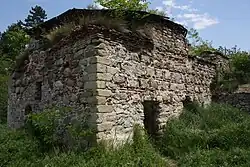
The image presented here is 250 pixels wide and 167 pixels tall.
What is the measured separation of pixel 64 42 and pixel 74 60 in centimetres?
72

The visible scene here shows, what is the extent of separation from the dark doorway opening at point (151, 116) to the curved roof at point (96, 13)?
2337mm

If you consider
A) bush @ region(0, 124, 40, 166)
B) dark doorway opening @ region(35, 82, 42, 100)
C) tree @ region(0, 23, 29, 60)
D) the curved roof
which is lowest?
bush @ region(0, 124, 40, 166)

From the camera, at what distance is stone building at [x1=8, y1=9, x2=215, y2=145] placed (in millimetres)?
5836

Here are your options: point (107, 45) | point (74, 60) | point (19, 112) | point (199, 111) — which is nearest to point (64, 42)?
point (74, 60)

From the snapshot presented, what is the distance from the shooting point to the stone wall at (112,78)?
580cm

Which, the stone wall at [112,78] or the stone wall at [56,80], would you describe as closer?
the stone wall at [112,78]

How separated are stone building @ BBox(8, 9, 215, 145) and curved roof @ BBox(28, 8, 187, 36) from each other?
0.03 metres

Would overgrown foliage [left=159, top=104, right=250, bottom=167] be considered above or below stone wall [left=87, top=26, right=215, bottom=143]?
below

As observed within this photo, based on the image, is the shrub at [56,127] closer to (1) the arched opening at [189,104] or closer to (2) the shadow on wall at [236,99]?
(1) the arched opening at [189,104]

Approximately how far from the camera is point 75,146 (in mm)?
5844

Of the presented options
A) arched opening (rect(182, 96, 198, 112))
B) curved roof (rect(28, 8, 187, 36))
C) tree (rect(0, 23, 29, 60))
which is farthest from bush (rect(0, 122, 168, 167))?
tree (rect(0, 23, 29, 60))

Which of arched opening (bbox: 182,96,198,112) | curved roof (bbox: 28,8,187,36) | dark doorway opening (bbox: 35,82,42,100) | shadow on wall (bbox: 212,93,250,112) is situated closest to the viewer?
curved roof (bbox: 28,8,187,36)

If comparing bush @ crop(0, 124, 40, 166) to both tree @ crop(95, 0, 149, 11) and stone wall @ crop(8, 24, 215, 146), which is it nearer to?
stone wall @ crop(8, 24, 215, 146)

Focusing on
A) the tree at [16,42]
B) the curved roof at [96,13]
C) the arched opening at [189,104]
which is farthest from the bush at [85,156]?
the tree at [16,42]
